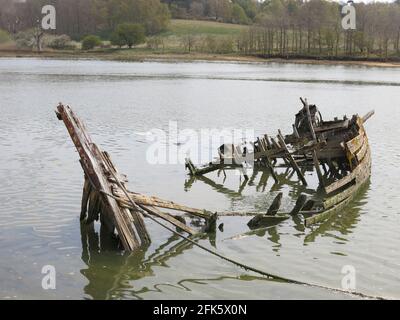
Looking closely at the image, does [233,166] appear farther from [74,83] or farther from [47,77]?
[47,77]

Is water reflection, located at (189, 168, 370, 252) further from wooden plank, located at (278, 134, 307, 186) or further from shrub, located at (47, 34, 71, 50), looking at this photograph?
shrub, located at (47, 34, 71, 50)

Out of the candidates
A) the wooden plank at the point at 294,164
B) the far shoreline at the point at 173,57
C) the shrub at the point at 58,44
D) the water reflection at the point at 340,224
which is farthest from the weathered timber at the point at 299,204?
the shrub at the point at 58,44

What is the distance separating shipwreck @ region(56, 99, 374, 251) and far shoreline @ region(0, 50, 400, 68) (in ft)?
283

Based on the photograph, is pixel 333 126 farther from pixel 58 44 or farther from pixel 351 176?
pixel 58 44

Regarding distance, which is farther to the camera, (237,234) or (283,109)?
(283,109)

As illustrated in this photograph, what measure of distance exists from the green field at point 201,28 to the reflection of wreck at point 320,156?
139489 mm

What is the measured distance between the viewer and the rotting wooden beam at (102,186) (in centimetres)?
1220

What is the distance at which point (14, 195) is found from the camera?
55.1ft

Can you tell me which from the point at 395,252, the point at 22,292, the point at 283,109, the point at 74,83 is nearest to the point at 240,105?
the point at 283,109

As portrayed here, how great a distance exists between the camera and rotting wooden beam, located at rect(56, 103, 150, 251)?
1220 cm

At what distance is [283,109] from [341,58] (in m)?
78.1

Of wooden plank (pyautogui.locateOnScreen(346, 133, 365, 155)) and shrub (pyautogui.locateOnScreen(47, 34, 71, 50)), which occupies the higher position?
shrub (pyautogui.locateOnScreen(47, 34, 71, 50))

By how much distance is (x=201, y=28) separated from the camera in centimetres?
16612

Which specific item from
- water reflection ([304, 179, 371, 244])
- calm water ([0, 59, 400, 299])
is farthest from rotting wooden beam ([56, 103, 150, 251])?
water reflection ([304, 179, 371, 244])
